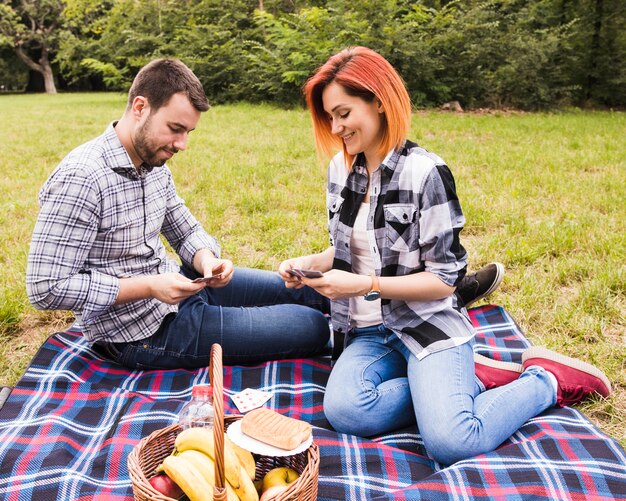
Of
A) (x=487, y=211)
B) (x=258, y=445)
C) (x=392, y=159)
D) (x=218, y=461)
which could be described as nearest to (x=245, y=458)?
(x=258, y=445)

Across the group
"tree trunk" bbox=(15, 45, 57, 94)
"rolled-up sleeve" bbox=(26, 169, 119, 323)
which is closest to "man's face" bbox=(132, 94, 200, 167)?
"rolled-up sleeve" bbox=(26, 169, 119, 323)

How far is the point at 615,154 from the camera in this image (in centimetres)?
775

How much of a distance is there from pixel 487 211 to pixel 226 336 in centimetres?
317

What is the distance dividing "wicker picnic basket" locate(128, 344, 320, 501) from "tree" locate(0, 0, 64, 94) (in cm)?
3133

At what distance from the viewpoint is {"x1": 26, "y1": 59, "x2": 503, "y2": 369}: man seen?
2523 millimetres

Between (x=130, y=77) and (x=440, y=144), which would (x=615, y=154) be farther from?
(x=130, y=77)

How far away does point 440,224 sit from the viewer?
253 centimetres

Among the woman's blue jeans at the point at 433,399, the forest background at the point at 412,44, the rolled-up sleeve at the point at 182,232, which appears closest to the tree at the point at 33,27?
the forest background at the point at 412,44

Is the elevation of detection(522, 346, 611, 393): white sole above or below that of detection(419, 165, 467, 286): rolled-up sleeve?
below

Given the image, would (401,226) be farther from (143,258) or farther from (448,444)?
(143,258)

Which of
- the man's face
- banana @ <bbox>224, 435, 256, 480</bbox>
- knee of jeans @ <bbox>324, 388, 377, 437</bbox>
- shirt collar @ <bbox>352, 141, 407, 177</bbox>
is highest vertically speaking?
the man's face

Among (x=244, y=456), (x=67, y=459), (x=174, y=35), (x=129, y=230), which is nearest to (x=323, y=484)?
(x=244, y=456)

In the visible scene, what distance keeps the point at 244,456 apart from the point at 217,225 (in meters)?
3.51

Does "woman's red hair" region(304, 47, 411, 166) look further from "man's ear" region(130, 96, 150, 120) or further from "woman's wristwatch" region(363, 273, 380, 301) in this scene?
"man's ear" region(130, 96, 150, 120)
